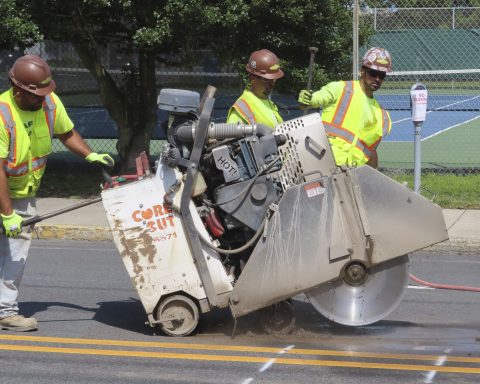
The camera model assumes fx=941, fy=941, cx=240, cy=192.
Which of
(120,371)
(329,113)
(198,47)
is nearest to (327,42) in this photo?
(198,47)

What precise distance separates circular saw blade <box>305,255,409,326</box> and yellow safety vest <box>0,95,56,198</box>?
2015 millimetres

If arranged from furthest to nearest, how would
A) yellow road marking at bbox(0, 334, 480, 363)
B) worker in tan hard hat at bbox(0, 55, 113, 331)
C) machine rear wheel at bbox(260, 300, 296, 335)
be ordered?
machine rear wheel at bbox(260, 300, 296, 335) → worker in tan hard hat at bbox(0, 55, 113, 331) → yellow road marking at bbox(0, 334, 480, 363)

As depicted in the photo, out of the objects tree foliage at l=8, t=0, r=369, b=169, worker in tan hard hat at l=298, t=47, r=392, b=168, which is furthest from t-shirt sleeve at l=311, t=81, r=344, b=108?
tree foliage at l=8, t=0, r=369, b=169

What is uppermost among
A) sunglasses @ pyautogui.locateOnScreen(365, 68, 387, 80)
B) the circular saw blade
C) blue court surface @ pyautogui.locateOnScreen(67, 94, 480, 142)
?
blue court surface @ pyautogui.locateOnScreen(67, 94, 480, 142)

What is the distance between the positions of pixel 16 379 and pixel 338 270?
2.07 metres

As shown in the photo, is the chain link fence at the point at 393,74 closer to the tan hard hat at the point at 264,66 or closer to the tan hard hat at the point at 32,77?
the tan hard hat at the point at 264,66

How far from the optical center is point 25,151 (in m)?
6.16

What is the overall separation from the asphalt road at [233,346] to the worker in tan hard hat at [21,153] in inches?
14.8

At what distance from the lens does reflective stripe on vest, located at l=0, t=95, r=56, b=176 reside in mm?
6070

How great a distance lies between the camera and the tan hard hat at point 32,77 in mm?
5988

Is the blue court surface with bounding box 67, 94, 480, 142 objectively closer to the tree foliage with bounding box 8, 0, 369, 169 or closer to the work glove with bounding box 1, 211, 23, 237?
the tree foliage with bounding box 8, 0, 369, 169

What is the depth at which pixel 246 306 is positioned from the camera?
5988mm

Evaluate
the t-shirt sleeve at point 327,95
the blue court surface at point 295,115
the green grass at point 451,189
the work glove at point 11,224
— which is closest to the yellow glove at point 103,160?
the work glove at point 11,224

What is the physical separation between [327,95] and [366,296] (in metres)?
1.65
